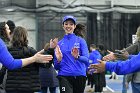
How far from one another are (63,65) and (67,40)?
0.39m

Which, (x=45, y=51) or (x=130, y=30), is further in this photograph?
(x=130, y=30)

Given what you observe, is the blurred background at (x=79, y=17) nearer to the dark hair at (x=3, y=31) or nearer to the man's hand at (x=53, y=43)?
the dark hair at (x=3, y=31)

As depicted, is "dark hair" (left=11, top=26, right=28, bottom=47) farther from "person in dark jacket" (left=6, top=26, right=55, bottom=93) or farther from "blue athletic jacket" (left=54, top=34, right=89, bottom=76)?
"blue athletic jacket" (left=54, top=34, right=89, bottom=76)

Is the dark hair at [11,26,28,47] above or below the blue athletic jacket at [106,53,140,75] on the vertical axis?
above

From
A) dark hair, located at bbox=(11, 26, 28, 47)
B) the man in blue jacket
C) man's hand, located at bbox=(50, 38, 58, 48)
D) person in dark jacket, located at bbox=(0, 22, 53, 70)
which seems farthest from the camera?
dark hair, located at bbox=(11, 26, 28, 47)

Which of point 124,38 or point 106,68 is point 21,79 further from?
point 124,38

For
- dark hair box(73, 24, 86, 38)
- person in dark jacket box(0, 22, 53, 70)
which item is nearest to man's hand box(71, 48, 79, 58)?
dark hair box(73, 24, 86, 38)

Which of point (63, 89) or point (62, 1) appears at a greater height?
point (62, 1)

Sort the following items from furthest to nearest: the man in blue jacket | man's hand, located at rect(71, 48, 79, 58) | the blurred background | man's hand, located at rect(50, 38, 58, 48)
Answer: the blurred background → man's hand, located at rect(71, 48, 79, 58) → man's hand, located at rect(50, 38, 58, 48) → the man in blue jacket

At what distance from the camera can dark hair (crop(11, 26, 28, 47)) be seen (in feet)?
20.9

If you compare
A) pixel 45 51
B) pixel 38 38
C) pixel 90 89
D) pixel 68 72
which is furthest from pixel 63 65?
pixel 38 38

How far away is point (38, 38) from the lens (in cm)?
3162

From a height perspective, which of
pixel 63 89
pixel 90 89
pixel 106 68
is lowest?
pixel 90 89

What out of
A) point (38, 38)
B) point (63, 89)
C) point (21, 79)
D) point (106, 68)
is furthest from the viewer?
point (38, 38)
